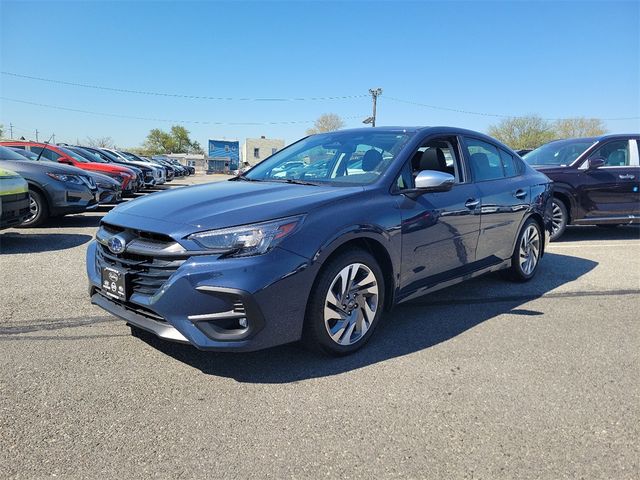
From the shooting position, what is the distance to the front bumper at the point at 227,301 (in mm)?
2654

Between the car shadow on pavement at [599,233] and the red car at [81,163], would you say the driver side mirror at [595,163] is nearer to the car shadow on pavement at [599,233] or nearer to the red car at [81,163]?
the car shadow on pavement at [599,233]

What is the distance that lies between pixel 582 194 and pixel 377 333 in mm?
5782

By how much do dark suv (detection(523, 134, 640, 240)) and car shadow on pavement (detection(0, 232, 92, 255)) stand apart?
7.44m

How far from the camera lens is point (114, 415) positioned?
2.51 metres

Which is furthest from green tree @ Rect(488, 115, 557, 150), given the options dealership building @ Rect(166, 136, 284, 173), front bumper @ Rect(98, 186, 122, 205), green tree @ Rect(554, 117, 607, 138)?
front bumper @ Rect(98, 186, 122, 205)

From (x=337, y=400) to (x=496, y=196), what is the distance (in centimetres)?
277

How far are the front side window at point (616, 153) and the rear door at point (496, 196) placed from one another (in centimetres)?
394

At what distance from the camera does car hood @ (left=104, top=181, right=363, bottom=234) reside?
2822 millimetres

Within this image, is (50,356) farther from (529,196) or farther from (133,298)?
(529,196)

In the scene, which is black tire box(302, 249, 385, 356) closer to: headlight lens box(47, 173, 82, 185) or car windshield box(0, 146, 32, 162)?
headlight lens box(47, 173, 82, 185)

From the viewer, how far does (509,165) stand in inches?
200

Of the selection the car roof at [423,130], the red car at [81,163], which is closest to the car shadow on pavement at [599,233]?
the car roof at [423,130]

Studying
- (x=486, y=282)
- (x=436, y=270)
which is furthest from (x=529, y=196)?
(x=436, y=270)

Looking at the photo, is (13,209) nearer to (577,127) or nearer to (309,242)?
(309,242)
